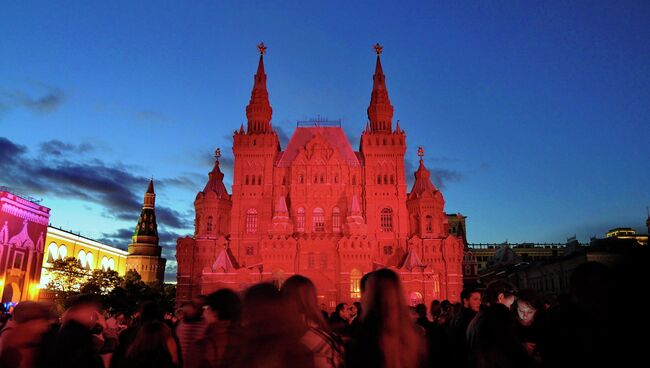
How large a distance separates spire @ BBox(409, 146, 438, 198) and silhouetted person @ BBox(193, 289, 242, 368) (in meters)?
49.9

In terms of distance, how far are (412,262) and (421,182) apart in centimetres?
1152

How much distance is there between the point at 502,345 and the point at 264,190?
4994 cm

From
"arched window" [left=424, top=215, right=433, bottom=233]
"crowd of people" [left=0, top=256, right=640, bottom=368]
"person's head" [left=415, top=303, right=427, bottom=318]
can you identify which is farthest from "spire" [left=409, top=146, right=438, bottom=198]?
"crowd of people" [left=0, top=256, right=640, bottom=368]

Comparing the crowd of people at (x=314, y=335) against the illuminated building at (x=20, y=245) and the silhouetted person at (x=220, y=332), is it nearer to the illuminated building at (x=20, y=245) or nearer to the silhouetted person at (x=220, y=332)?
the silhouetted person at (x=220, y=332)

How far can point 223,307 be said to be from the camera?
6.25 m

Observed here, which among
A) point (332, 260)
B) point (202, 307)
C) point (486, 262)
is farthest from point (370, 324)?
point (486, 262)

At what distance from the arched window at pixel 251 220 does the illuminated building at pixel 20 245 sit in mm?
28419

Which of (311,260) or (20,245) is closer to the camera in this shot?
(311,260)

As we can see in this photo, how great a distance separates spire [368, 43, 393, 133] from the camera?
57.1 m

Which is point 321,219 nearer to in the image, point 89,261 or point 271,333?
point 271,333

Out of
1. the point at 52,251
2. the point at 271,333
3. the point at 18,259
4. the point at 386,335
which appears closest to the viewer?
the point at 271,333

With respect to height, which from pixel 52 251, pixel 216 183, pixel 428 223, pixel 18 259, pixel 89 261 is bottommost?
pixel 18 259

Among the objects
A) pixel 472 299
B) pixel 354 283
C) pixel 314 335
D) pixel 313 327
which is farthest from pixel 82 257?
pixel 314 335

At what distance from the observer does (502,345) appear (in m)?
4.77
